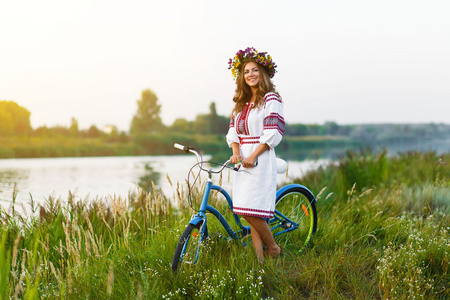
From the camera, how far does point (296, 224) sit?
4.70m

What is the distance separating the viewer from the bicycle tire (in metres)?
3.45

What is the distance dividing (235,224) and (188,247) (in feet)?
3.40

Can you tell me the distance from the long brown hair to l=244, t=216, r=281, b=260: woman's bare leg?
1.15 meters

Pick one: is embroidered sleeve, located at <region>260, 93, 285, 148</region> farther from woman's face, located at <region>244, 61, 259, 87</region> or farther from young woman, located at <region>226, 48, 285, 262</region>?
woman's face, located at <region>244, 61, 259, 87</region>

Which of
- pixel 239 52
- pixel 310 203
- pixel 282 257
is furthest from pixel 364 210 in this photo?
pixel 239 52

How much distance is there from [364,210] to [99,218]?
3901 millimetres

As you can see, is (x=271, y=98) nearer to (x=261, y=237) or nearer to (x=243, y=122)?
(x=243, y=122)

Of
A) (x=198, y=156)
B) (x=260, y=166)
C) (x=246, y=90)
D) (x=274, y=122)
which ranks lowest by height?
(x=260, y=166)

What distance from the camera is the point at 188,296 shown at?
3.33 meters

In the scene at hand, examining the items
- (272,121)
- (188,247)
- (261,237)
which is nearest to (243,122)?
(272,121)

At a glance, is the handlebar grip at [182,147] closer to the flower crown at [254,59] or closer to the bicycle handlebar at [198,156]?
the bicycle handlebar at [198,156]

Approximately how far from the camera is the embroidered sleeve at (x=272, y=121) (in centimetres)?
388

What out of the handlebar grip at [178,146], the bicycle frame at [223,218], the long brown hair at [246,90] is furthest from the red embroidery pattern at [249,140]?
the handlebar grip at [178,146]

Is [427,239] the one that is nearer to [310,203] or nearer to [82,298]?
[310,203]
